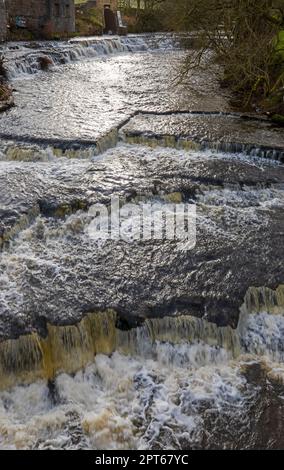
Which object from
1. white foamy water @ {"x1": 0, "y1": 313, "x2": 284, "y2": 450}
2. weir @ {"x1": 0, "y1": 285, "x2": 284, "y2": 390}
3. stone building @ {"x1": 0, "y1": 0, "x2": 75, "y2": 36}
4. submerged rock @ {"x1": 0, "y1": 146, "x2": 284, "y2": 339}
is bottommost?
white foamy water @ {"x1": 0, "y1": 313, "x2": 284, "y2": 450}

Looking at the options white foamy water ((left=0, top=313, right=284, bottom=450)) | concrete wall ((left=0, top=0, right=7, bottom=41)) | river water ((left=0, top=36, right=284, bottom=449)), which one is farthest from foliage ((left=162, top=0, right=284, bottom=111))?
concrete wall ((left=0, top=0, right=7, bottom=41))

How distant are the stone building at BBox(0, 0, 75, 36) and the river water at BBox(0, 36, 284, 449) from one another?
671 inches

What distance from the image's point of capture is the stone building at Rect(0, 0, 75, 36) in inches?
948

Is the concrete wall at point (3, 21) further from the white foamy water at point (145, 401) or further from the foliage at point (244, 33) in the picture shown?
the white foamy water at point (145, 401)

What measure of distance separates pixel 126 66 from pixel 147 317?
1615 cm

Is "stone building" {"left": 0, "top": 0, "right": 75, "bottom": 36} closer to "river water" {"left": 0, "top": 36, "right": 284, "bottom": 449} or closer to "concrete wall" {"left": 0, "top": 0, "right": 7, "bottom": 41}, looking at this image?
"concrete wall" {"left": 0, "top": 0, "right": 7, "bottom": 41}

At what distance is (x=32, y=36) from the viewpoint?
2427cm

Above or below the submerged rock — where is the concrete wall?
above

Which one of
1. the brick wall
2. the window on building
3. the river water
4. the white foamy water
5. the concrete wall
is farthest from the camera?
the window on building

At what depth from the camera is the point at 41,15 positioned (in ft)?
82.7

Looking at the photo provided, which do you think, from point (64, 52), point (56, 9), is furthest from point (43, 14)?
point (64, 52)

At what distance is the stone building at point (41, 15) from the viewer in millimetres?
24078

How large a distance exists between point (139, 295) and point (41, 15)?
80.5ft

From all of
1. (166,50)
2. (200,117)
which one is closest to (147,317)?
(200,117)
